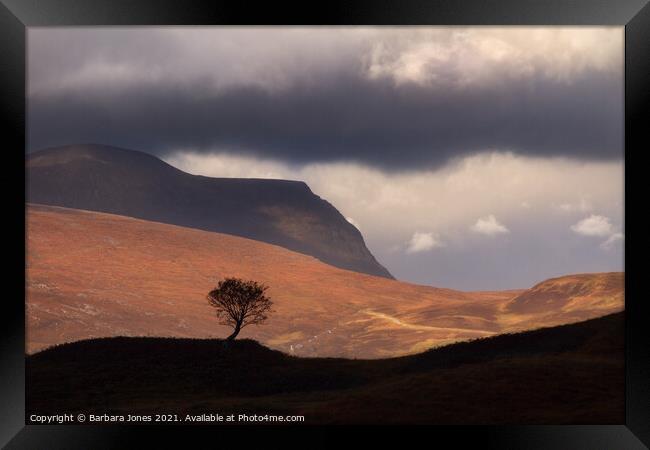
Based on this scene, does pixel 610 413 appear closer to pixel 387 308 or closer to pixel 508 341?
pixel 508 341

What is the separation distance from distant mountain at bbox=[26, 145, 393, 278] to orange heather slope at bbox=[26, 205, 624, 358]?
47.1 m

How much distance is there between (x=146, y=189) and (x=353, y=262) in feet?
211


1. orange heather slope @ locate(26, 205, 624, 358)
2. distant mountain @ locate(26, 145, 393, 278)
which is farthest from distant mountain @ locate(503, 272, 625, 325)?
distant mountain @ locate(26, 145, 393, 278)

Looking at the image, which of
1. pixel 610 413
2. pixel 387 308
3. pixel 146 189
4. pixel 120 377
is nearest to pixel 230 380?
pixel 120 377

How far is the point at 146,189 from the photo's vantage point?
618 feet

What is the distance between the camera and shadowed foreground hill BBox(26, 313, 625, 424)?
23.5m

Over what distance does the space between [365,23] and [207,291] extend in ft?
237

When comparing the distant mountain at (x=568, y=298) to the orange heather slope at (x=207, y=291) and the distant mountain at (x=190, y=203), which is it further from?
the distant mountain at (x=190, y=203)

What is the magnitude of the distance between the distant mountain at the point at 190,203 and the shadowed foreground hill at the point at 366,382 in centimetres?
11867

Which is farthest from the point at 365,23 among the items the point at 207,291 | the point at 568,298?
the point at 207,291

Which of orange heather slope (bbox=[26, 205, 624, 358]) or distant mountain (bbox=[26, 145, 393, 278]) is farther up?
distant mountain (bbox=[26, 145, 393, 278])

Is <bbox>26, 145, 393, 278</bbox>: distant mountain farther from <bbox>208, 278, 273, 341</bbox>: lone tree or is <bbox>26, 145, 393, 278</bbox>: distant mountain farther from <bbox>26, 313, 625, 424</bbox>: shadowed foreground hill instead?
<bbox>26, 313, 625, 424</bbox>: shadowed foreground hill

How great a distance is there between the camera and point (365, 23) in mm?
20000

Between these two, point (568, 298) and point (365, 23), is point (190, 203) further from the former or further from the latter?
point (365, 23)
